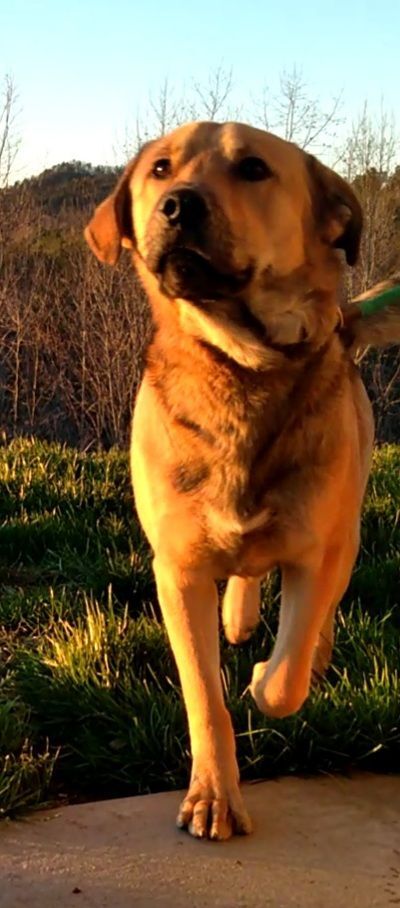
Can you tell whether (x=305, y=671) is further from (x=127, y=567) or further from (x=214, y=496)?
(x=127, y=567)

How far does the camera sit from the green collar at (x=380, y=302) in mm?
3623

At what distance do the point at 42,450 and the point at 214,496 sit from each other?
4.15 metres

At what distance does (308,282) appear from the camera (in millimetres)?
2781

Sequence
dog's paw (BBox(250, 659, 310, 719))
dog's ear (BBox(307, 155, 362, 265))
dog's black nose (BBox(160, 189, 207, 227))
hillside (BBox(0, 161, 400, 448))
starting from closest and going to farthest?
dog's black nose (BBox(160, 189, 207, 227)), dog's paw (BBox(250, 659, 310, 719)), dog's ear (BBox(307, 155, 362, 265)), hillside (BBox(0, 161, 400, 448))

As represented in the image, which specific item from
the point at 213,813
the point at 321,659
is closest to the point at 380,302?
the point at 321,659

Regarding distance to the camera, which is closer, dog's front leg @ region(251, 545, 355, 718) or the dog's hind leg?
dog's front leg @ region(251, 545, 355, 718)

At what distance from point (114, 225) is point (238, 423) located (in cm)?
70

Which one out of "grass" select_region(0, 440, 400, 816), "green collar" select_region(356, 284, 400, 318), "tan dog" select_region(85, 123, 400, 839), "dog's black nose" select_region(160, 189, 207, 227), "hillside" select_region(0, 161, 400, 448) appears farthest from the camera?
"hillside" select_region(0, 161, 400, 448)

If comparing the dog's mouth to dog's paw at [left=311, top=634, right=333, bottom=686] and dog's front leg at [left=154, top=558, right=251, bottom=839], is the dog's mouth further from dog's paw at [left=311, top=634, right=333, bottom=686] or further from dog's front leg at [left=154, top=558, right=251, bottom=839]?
dog's paw at [left=311, top=634, right=333, bottom=686]

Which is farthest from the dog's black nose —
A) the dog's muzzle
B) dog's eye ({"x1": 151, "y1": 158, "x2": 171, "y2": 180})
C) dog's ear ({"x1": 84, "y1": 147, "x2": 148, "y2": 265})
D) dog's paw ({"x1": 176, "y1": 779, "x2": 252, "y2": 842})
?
dog's paw ({"x1": 176, "y1": 779, "x2": 252, "y2": 842})

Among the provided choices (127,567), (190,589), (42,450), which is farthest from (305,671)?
(42,450)

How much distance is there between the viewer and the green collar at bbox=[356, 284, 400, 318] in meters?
3.62

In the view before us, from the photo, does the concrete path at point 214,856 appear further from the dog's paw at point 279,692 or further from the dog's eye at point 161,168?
the dog's eye at point 161,168

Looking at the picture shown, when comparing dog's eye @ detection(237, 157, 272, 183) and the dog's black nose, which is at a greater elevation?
dog's eye @ detection(237, 157, 272, 183)
